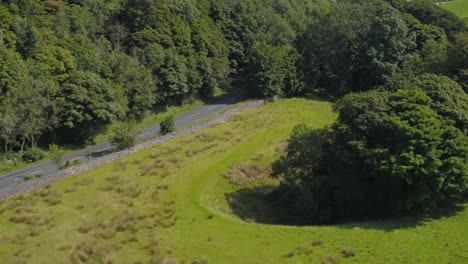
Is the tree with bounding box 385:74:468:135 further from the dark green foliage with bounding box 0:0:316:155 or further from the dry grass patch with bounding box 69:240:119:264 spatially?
the dark green foliage with bounding box 0:0:316:155

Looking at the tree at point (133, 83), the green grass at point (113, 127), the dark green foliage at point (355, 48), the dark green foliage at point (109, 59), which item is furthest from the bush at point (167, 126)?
the dark green foliage at point (355, 48)

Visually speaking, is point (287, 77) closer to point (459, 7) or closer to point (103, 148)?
point (103, 148)

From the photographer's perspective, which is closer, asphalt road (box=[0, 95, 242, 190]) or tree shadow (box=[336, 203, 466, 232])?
tree shadow (box=[336, 203, 466, 232])

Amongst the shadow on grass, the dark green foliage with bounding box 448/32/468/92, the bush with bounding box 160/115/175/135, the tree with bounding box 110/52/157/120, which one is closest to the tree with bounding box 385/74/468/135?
the shadow on grass

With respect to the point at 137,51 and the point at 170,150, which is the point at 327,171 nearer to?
the point at 170,150

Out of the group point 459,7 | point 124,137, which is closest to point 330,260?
point 124,137

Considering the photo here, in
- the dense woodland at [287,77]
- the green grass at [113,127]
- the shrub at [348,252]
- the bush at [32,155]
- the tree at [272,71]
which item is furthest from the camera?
the tree at [272,71]

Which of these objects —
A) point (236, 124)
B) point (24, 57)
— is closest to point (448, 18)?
point (236, 124)

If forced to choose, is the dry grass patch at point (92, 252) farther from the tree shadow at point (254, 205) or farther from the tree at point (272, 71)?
the tree at point (272, 71)
